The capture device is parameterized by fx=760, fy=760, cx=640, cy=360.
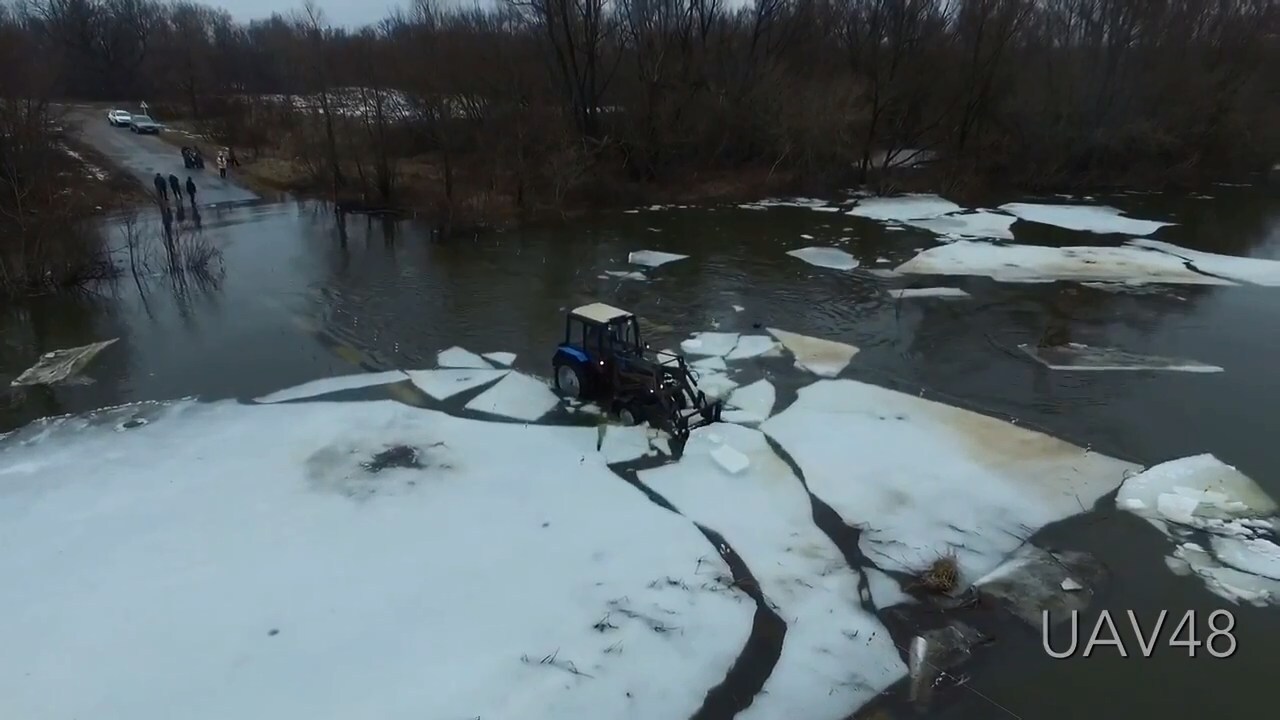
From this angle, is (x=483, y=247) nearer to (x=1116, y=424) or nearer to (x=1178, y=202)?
(x=1116, y=424)

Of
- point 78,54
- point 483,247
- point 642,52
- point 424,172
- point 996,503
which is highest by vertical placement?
point 78,54

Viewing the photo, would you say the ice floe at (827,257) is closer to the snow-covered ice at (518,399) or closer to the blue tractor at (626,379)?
the blue tractor at (626,379)

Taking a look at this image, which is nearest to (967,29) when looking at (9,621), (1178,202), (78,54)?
(1178,202)

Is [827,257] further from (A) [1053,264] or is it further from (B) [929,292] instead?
(A) [1053,264]

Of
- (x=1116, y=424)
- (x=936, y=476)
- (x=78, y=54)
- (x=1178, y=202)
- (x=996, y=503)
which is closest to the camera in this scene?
(x=996, y=503)

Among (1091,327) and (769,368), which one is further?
(1091,327)

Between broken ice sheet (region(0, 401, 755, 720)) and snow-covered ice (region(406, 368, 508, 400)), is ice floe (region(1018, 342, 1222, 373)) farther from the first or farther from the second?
snow-covered ice (region(406, 368, 508, 400))
